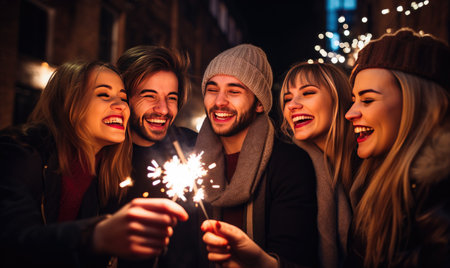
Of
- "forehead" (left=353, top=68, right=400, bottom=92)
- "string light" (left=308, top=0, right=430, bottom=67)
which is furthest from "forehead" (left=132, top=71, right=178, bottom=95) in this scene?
"string light" (left=308, top=0, right=430, bottom=67)

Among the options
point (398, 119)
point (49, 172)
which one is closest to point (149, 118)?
point (49, 172)

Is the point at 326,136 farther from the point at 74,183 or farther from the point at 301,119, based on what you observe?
the point at 74,183

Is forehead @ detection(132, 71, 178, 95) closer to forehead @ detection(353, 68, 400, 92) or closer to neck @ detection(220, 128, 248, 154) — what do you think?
neck @ detection(220, 128, 248, 154)

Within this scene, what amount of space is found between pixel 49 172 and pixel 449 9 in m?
8.73

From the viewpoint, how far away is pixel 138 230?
1.37 meters

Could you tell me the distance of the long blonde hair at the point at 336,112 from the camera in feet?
9.11

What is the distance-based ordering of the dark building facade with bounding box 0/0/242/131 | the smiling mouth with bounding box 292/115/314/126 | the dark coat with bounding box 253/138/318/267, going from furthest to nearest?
the dark building facade with bounding box 0/0/242/131 → the smiling mouth with bounding box 292/115/314/126 → the dark coat with bounding box 253/138/318/267

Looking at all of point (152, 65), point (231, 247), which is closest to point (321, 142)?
point (231, 247)

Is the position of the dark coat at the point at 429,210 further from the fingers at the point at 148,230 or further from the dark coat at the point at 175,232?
the dark coat at the point at 175,232

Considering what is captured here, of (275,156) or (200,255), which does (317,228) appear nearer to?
(275,156)

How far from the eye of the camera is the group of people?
5.19 feet

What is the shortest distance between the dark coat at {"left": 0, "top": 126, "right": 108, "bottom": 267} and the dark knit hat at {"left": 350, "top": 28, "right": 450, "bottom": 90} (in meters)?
2.22

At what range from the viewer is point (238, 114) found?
9.69 ft

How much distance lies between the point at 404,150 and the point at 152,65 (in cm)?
251
